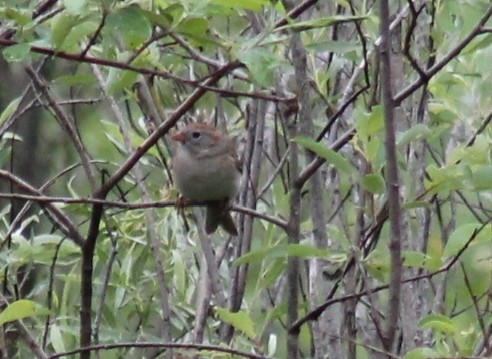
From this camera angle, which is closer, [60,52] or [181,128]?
[60,52]

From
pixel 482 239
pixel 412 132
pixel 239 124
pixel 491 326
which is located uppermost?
pixel 239 124

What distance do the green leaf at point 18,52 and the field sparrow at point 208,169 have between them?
5.30ft

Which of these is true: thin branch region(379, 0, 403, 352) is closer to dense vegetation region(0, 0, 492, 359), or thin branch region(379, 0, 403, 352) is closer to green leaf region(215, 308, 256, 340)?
dense vegetation region(0, 0, 492, 359)

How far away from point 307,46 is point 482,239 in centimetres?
61

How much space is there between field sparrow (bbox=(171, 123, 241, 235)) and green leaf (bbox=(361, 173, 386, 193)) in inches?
58.7

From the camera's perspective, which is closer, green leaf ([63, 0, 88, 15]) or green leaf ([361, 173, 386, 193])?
green leaf ([63, 0, 88, 15])

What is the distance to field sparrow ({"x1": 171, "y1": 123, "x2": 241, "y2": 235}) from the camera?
3.86 m

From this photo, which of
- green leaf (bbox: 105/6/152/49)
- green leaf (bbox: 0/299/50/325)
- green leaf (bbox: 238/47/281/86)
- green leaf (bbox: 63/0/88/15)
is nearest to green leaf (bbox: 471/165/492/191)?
green leaf (bbox: 238/47/281/86)

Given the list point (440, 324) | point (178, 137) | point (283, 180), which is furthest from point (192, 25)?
point (178, 137)

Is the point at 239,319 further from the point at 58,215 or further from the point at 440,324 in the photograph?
the point at 58,215

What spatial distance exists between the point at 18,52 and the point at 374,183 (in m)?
0.77

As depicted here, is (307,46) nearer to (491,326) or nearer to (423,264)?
(423,264)

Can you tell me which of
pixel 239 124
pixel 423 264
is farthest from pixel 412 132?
pixel 239 124

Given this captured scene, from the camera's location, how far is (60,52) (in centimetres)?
233
